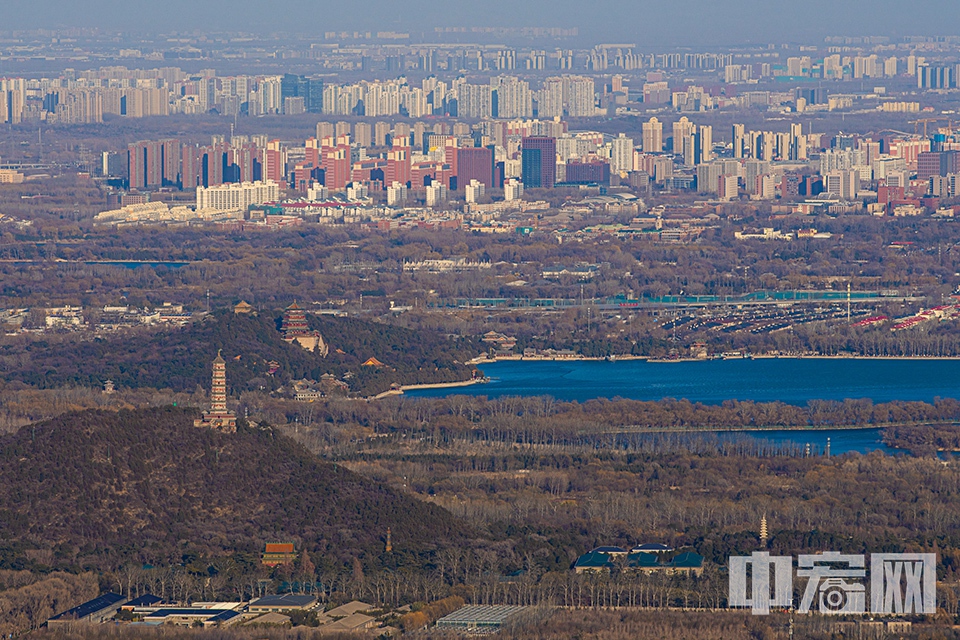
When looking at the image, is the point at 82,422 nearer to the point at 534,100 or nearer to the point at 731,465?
the point at 731,465

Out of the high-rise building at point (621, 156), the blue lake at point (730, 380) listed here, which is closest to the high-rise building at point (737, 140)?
the high-rise building at point (621, 156)

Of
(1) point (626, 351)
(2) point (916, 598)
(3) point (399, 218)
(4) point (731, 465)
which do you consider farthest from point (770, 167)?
(2) point (916, 598)

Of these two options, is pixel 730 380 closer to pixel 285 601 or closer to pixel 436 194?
pixel 285 601

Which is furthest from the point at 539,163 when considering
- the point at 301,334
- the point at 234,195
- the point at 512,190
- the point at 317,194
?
the point at 301,334

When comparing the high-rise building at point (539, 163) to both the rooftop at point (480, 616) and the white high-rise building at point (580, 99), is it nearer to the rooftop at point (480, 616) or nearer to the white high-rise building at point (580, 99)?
the white high-rise building at point (580, 99)

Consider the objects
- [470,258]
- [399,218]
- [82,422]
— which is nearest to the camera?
[82,422]
